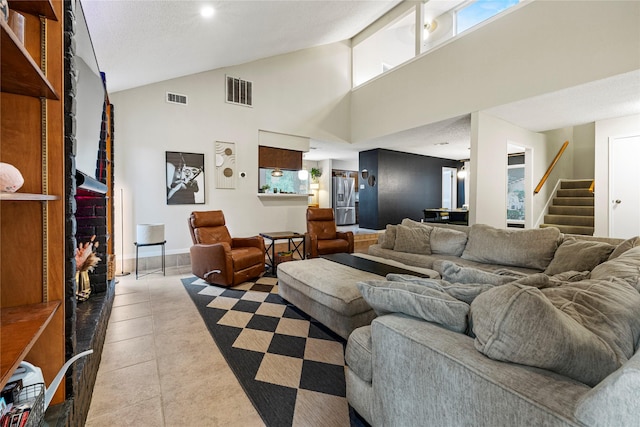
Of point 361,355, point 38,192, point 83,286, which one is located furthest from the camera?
point 83,286

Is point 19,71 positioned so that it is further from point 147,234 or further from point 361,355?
point 147,234

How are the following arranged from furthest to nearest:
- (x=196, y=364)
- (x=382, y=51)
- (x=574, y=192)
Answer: (x=382, y=51) < (x=574, y=192) < (x=196, y=364)

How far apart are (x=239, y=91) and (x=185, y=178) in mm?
1924

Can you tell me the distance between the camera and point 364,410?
1.37m

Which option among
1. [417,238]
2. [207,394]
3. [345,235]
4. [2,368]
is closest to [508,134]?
[417,238]

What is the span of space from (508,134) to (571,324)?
16.7 ft

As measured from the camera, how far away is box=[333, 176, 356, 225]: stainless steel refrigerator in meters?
9.61

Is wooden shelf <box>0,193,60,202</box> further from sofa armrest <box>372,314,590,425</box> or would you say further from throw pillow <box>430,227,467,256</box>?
throw pillow <box>430,227,467,256</box>

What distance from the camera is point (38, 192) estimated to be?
103cm

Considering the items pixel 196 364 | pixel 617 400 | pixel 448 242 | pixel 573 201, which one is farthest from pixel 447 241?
pixel 573 201

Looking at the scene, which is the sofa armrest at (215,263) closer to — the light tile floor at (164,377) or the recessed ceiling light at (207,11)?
the light tile floor at (164,377)

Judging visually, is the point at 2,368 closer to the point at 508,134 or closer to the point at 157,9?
the point at 157,9

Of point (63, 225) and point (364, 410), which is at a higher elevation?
point (63, 225)

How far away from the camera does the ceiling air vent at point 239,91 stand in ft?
17.2
